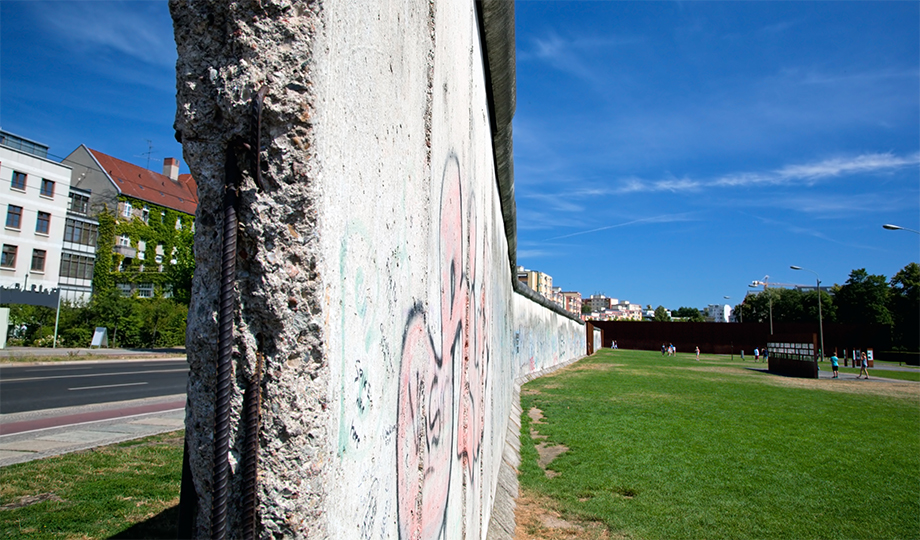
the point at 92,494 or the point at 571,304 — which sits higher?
the point at 571,304

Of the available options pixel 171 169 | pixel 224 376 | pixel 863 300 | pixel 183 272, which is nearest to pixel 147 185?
pixel 171 169

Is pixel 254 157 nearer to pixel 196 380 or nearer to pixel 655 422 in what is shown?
pixel 196 380

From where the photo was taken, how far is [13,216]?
118ft

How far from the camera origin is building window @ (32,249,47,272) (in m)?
37.8

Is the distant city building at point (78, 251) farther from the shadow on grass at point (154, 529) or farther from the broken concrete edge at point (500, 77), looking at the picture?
the broken concrete edge at point (500, 77)

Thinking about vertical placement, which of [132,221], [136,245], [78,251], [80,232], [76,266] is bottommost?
[76,266]

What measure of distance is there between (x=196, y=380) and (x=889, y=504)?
8.20 meters

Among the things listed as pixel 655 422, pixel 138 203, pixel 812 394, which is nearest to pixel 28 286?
pixel 138 203

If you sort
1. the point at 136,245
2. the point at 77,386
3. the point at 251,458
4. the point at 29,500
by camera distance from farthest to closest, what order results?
1. the point at 136,245
2. the point at 77,386
3. the point at 29,500
4. the point at 251,458

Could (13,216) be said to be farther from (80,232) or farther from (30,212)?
(80,232)

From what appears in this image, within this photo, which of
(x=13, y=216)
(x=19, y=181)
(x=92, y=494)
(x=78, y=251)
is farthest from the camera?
(x=78, y=251)

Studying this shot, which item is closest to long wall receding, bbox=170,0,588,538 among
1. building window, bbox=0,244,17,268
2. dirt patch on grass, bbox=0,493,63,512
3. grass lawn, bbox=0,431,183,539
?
grass lawn, bbox=0,431,183,539

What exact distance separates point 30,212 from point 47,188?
198 cm

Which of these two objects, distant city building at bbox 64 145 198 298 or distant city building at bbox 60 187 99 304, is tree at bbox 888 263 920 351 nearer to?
distant city building at bbox 64 145 198 298
